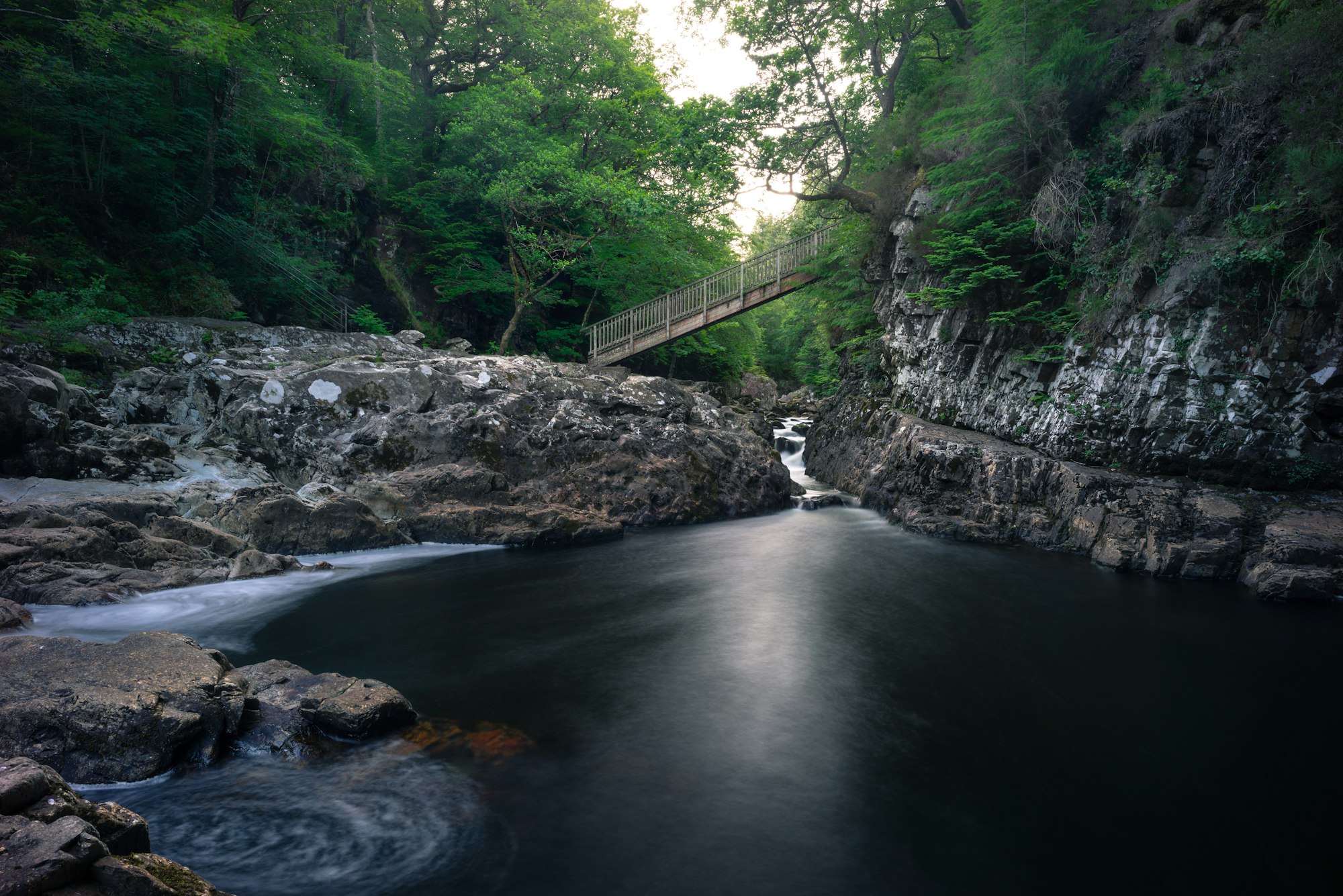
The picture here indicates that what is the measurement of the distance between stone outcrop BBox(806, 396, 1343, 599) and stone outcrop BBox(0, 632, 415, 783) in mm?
10047

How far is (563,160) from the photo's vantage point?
707 inches

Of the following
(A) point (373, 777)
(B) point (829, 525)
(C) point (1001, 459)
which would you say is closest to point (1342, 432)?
(C) point (1001, 459)

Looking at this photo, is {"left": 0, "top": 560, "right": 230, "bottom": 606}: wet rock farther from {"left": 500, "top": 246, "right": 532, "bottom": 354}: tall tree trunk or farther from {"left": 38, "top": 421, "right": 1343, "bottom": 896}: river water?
{"left": 500, "top": 246, "right": 532, "bottom": 354}: tall tree trunk

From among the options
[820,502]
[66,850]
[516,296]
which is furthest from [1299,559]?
[516,296]

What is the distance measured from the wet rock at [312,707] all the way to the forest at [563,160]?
30.3 ft

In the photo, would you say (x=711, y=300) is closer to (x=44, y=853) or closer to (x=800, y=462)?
(x=800, y=462)

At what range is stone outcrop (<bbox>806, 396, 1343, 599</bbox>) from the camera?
8250 mm

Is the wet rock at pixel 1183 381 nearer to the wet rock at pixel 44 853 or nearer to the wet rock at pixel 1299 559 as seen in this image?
the wet rock at pixel 1299 559

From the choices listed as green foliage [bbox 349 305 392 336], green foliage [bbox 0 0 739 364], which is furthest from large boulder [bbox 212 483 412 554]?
green foliage [bbox 349 305 392 336]

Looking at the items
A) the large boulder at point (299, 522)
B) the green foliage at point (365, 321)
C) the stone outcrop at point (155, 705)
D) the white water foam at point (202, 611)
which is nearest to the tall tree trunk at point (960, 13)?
the green foliage at point (365, 321)

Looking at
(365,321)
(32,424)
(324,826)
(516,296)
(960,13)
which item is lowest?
(324,826)

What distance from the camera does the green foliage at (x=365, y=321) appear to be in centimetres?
1727

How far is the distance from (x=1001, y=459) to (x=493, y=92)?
17560 mm

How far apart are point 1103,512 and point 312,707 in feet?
35.8
